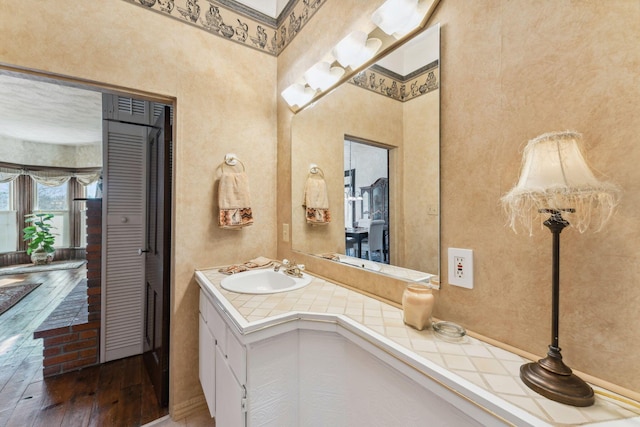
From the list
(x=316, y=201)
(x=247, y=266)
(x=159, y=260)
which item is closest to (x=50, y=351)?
(x=159, y=260)

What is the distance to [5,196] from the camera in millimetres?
5547

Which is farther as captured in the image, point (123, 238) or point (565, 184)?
point (123, 238)

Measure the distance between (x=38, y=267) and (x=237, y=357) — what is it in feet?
23.4

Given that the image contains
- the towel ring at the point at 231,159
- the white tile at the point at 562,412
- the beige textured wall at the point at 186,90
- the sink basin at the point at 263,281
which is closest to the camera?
the white tile at the point at 562,412

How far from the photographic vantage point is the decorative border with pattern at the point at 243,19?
1.58 meters

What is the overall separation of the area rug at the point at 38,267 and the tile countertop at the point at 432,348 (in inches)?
253

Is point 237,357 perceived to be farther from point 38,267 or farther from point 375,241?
point 38,267

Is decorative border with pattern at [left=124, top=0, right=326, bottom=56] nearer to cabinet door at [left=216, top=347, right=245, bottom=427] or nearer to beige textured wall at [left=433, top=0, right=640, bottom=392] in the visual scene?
beige textured wall at [left=433, top=0, right=640, bottom=392]

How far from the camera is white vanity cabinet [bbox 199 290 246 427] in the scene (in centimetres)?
98

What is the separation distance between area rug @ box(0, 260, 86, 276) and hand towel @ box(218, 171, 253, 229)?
19.9ft

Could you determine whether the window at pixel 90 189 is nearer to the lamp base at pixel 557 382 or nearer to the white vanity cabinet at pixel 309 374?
the white vanity cabinet at pixel 309 374

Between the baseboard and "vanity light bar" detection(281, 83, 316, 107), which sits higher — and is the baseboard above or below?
below

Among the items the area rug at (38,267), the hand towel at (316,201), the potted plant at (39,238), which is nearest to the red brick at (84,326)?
the hand towel at (316,201)

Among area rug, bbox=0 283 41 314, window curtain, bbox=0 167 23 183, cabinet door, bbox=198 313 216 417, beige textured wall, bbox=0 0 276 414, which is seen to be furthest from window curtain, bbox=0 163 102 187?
cabinet door, bbox=198 313 216 417
